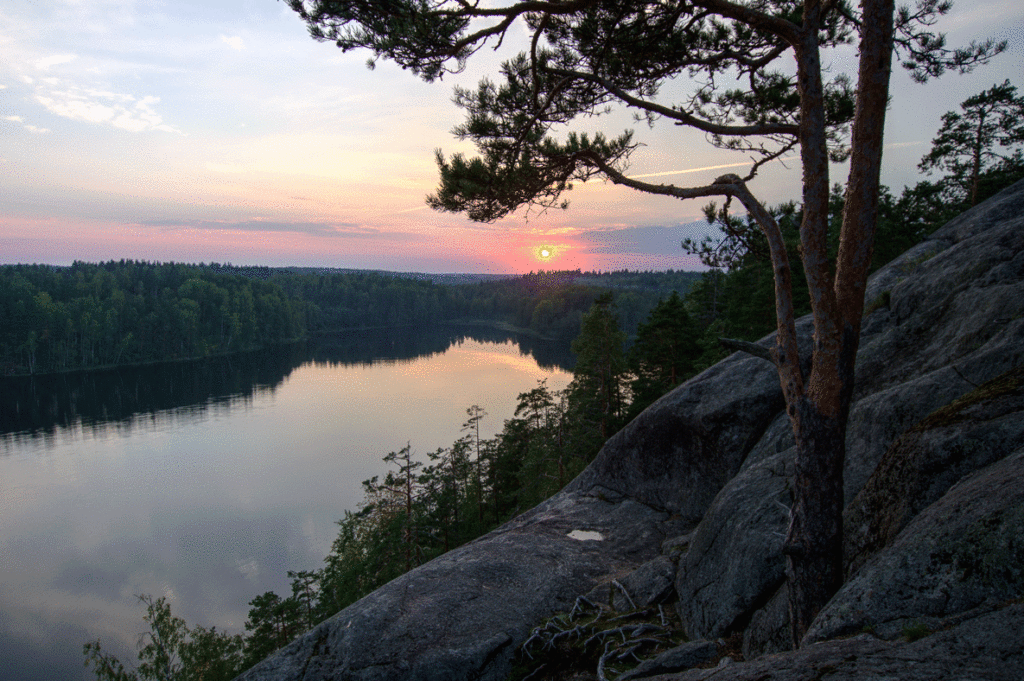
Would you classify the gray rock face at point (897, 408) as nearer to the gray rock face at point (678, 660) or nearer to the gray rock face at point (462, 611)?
the gray rock face at point (678, 660)

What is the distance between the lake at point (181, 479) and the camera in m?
23.7

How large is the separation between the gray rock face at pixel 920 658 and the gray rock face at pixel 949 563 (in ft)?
0.88

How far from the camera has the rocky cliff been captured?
10.2ft

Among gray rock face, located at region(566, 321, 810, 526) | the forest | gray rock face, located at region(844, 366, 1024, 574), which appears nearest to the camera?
gray rock face, located at region(844, 366, 1024, 574)

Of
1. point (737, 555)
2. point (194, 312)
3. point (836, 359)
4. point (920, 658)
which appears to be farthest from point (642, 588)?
point (194, 312)

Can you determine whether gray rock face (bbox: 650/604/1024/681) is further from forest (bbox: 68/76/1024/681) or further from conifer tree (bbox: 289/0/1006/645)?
forest (bbox: 68/76/1024/681)

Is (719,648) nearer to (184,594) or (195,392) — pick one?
(184,594)

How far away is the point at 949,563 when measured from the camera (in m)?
3.22

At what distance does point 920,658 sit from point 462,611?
17.7 ft

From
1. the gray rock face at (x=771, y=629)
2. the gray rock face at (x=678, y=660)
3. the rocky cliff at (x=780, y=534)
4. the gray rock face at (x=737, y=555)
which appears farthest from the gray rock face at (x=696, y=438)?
the gray rock face at (x=678, y=660)

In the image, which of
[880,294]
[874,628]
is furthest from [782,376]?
[880,294]

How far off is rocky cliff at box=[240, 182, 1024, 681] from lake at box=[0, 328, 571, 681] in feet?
67.0

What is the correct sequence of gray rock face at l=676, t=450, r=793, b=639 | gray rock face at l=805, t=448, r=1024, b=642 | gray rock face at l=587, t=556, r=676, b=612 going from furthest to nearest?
gray rock face at l=587, t=556, r=676, b=612, gray rock face at l=676, t=450, r=793, b=639, gray rock face at l=805, t=448, r=1024, b=642

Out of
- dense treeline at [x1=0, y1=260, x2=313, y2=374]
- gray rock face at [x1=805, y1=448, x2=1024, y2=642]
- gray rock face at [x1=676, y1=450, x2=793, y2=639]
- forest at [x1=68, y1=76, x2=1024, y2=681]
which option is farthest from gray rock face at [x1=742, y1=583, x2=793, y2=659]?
dense treeline at [x1=0, y1=260, x2=313, y2=374]
